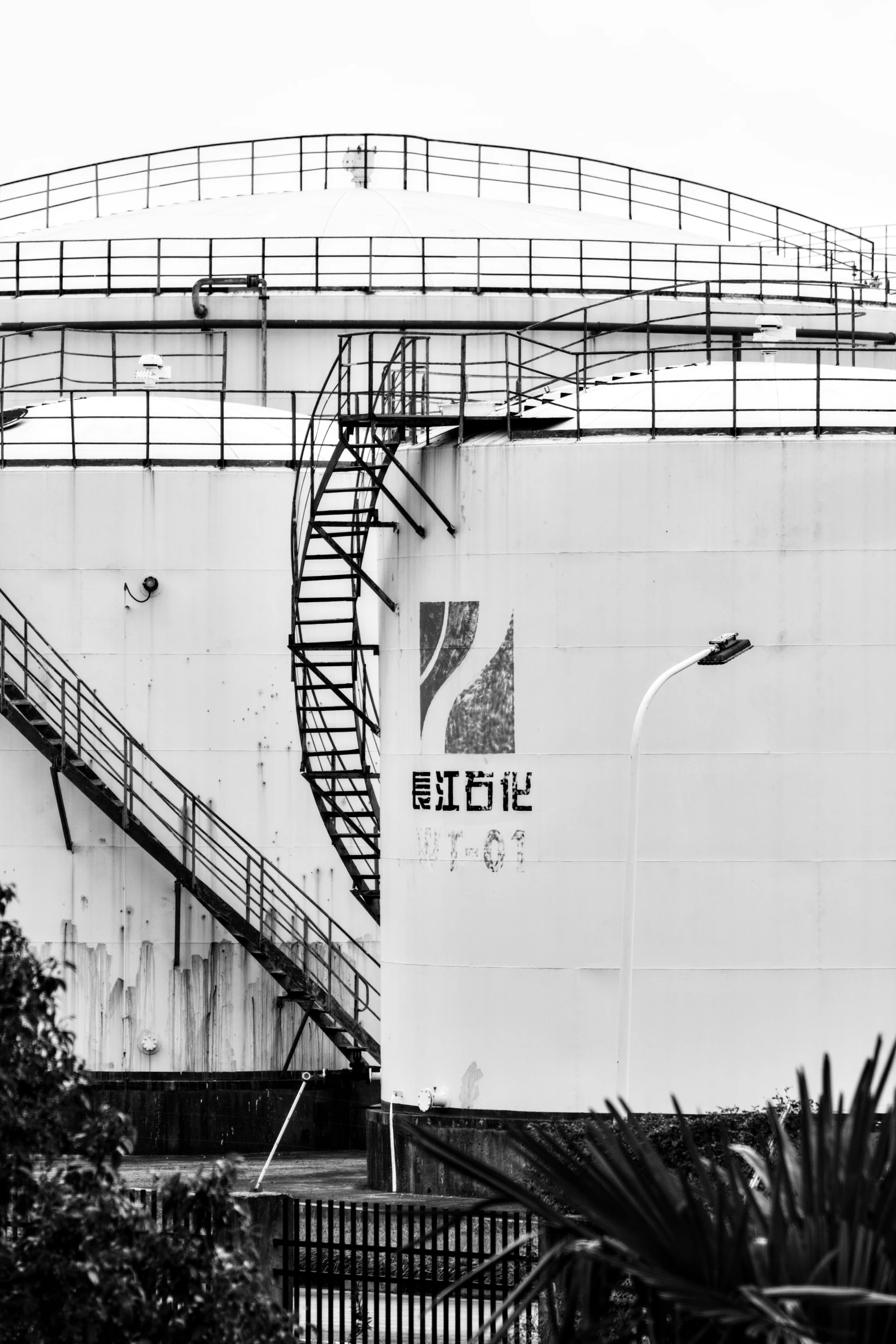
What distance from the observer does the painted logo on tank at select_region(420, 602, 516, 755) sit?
29156mm

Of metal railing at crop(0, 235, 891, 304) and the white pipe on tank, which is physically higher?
metal railing at crop(0, 235, 891, 304)

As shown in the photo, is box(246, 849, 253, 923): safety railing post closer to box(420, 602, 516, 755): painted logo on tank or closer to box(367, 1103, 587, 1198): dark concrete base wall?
box(367, 1103, 587, 1198): dark concrete base wall

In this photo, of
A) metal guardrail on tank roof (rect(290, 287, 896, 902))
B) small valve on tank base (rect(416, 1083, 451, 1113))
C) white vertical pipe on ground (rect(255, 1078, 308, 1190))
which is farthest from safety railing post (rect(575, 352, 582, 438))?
white vertical pipe on ground (rect(255, 1078, 308, 1190))

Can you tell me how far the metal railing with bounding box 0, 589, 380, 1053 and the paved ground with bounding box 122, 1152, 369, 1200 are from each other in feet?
8.27

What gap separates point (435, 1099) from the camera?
29.2m

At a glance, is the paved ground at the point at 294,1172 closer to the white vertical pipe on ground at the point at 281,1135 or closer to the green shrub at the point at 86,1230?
the white vertical pipe on ground at the point at 281,1135

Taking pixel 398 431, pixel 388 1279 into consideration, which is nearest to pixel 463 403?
pixel 398 431

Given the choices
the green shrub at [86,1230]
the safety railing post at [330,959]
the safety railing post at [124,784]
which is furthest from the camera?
the safety railing post at [330,959]

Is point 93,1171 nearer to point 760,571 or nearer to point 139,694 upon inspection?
point 760,571

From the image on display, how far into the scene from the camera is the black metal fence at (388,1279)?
20.7 metres

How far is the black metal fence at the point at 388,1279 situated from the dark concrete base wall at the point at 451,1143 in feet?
13.4

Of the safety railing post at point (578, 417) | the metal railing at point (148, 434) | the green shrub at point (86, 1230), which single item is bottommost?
the green shrub at point (86, 1230)

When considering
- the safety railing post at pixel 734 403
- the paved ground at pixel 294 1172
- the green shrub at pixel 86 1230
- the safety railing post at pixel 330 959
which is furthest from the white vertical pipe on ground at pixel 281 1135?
the green shrub at pixel 86 1230

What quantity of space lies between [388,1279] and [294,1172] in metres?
11.1
